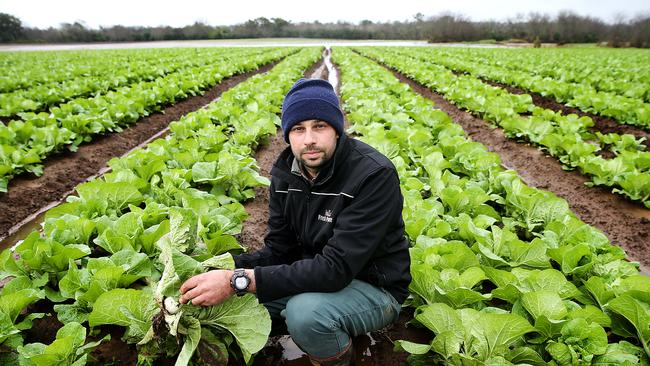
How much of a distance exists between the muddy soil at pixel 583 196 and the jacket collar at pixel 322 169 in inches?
128

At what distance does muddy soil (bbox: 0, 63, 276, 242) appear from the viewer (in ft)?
14.6

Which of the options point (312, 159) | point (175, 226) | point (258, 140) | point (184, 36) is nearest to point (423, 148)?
point (258, 140)

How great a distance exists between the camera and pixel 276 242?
2467 millimetres

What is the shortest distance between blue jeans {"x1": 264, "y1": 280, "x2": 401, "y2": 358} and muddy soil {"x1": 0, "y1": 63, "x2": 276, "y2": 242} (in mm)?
3730

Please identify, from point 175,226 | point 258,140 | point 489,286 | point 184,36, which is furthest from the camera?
point 184,36

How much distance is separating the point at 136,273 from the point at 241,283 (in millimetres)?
1014

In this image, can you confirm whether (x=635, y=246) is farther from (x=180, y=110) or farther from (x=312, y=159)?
(x=180, y=110)

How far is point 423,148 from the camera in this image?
5.01 metres

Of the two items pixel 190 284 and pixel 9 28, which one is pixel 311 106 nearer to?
pixel 190 284

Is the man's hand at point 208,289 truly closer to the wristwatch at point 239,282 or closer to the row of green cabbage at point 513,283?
the wristwatch at point 239,282

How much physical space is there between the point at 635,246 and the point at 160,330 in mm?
4242

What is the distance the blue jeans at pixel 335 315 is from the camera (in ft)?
6.38

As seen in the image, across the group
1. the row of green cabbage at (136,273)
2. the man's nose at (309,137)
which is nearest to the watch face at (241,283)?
the row of green cabbage at (136,273)

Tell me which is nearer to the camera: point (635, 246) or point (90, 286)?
point (90, 286)
